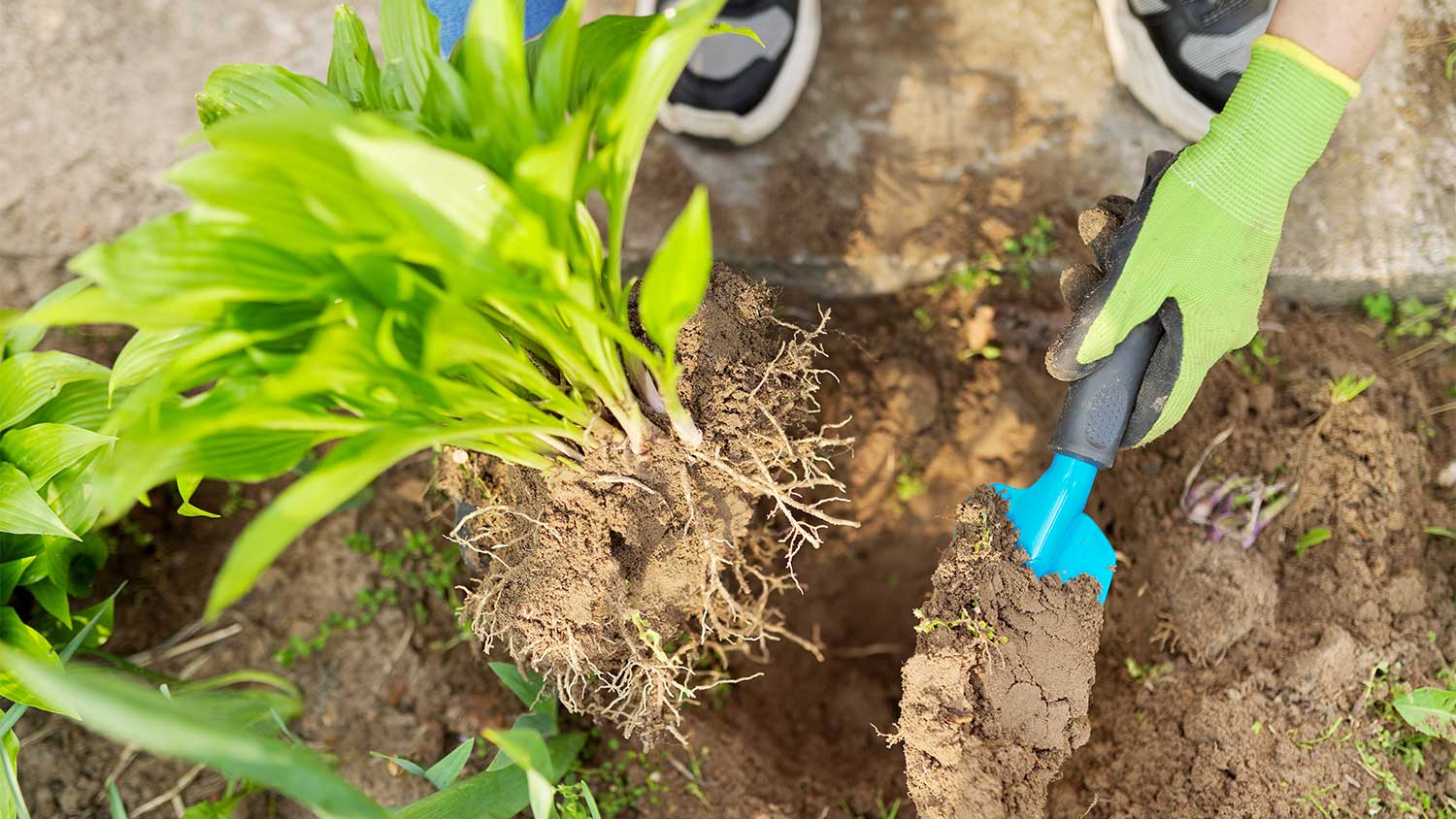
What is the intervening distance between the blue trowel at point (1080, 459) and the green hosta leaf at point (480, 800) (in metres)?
0.75

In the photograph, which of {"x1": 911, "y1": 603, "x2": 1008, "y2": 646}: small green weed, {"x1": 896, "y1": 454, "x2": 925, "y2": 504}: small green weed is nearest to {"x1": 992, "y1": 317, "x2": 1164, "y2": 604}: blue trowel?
{"x1": 911, "y1": 603, "x2": 1008, "y2": 646}: small green weed

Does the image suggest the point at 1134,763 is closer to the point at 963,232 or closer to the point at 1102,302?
the point at 1102,302

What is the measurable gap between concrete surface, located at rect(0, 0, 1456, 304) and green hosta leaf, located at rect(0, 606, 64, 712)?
798 mm

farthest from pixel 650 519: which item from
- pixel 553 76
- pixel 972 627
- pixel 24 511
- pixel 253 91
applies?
pixel 24 511

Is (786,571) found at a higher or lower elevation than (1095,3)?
lower

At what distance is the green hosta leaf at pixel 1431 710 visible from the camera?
1.25m

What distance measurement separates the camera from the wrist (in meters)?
1.20

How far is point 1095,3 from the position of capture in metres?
1.76

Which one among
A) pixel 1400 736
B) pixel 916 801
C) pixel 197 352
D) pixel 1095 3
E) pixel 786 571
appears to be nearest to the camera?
pixel 197 352

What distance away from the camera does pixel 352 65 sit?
1.03 meters

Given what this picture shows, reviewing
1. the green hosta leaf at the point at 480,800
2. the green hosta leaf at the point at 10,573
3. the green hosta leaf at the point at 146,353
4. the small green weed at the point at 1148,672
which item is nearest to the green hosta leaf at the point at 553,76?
the green hosta leaf at the point at 146,353

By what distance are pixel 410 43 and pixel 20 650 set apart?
96 cm

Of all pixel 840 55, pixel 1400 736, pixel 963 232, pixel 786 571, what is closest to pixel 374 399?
pixel 786 571

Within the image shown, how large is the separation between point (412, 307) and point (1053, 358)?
88 centimetres
